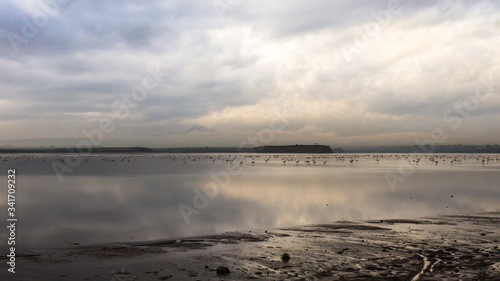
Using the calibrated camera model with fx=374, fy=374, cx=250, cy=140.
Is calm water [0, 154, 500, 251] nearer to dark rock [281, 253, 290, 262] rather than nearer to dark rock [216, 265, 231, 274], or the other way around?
dark rock [281, 253, 290, 262]

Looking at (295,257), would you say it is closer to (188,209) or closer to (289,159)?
(188,209)

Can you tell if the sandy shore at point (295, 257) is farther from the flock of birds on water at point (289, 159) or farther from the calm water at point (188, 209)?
the flock of birds on water at point (289, 159)

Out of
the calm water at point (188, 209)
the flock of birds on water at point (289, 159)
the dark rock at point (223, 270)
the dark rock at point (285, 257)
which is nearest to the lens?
the dark rock at point (223, 270)

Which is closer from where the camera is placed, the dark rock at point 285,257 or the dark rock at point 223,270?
the dark rock at point 223,270

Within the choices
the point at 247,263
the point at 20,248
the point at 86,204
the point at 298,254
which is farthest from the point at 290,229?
the point at 86,204

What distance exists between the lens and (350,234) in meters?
12.1

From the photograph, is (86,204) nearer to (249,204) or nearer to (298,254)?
(249,204)

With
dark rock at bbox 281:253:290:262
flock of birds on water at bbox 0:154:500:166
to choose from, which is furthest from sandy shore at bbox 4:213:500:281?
flock of birds on water at bbox 0:154:500:166

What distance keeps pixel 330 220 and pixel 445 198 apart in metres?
11.1

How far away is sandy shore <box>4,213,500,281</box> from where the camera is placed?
7930 millimetres

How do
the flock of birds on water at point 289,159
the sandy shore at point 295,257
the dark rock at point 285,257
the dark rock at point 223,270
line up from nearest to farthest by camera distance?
the sandy shore at point 295,257 < the dark rock at point 223,270 < the dark rock at point 285,257 < the flock of birds on water at point 289,159

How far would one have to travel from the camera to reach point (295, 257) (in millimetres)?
9297

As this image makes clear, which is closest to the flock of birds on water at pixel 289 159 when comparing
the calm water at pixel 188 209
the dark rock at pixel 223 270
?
the calm water at pixel 188 209

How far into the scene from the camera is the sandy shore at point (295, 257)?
26.0ft
